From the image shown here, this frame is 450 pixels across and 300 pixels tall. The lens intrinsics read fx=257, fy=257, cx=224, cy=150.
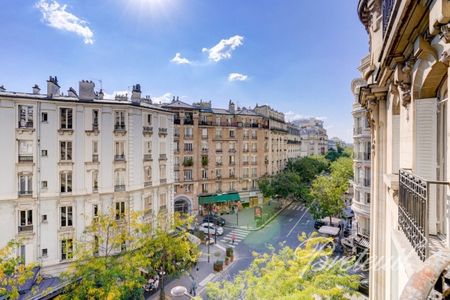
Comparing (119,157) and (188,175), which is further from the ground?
(119,157)

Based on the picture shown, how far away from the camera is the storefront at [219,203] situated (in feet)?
133

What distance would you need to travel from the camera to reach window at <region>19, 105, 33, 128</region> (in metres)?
18.3

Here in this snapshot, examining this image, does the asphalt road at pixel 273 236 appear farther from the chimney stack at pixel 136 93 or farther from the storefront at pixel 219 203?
the chimney stack at pixel 136 93

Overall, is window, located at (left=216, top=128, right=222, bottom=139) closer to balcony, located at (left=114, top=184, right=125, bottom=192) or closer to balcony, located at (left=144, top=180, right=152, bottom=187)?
balcony, located at (left=144, top=180, right=152, bottom=187)

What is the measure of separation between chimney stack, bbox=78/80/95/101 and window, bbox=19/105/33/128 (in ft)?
12.4

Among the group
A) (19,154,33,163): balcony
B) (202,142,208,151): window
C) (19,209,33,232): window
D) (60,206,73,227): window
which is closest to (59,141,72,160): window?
(19,154,33,163): balcony

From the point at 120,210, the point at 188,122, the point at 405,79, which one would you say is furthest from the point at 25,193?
the point at 188,122

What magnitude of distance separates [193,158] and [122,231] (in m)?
21.3

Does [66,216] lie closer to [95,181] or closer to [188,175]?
[95,181]

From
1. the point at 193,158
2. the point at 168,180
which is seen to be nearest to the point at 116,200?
the point at 168,180

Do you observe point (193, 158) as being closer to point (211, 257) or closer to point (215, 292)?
point (211, 257)

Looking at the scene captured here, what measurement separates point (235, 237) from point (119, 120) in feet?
65.3

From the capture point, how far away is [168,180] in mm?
26453

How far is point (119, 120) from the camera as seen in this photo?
71.5ft
